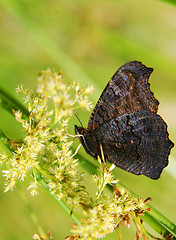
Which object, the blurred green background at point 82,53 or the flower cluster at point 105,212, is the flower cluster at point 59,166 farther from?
the blurred green background at point 82,53

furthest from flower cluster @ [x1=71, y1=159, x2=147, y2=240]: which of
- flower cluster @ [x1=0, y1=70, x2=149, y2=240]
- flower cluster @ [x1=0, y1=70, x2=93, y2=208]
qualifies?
flower cluster @ [x1=0, y1=70, x2=93, y2=208]

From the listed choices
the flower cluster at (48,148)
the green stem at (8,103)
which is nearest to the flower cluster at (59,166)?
the flower cluster at (48,148)

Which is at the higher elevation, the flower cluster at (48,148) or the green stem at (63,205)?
the flower cluster at (48,148)

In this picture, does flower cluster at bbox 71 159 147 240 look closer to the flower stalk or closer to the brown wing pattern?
the flower stalk

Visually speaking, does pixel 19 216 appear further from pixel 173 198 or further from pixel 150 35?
pixel 150 35

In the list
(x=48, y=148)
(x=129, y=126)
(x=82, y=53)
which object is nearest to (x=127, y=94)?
(x=129, y=126)

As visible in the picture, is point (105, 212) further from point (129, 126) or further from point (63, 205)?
point (129, 126)

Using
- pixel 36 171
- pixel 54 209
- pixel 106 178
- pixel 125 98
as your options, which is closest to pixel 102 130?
pixel 125 98
